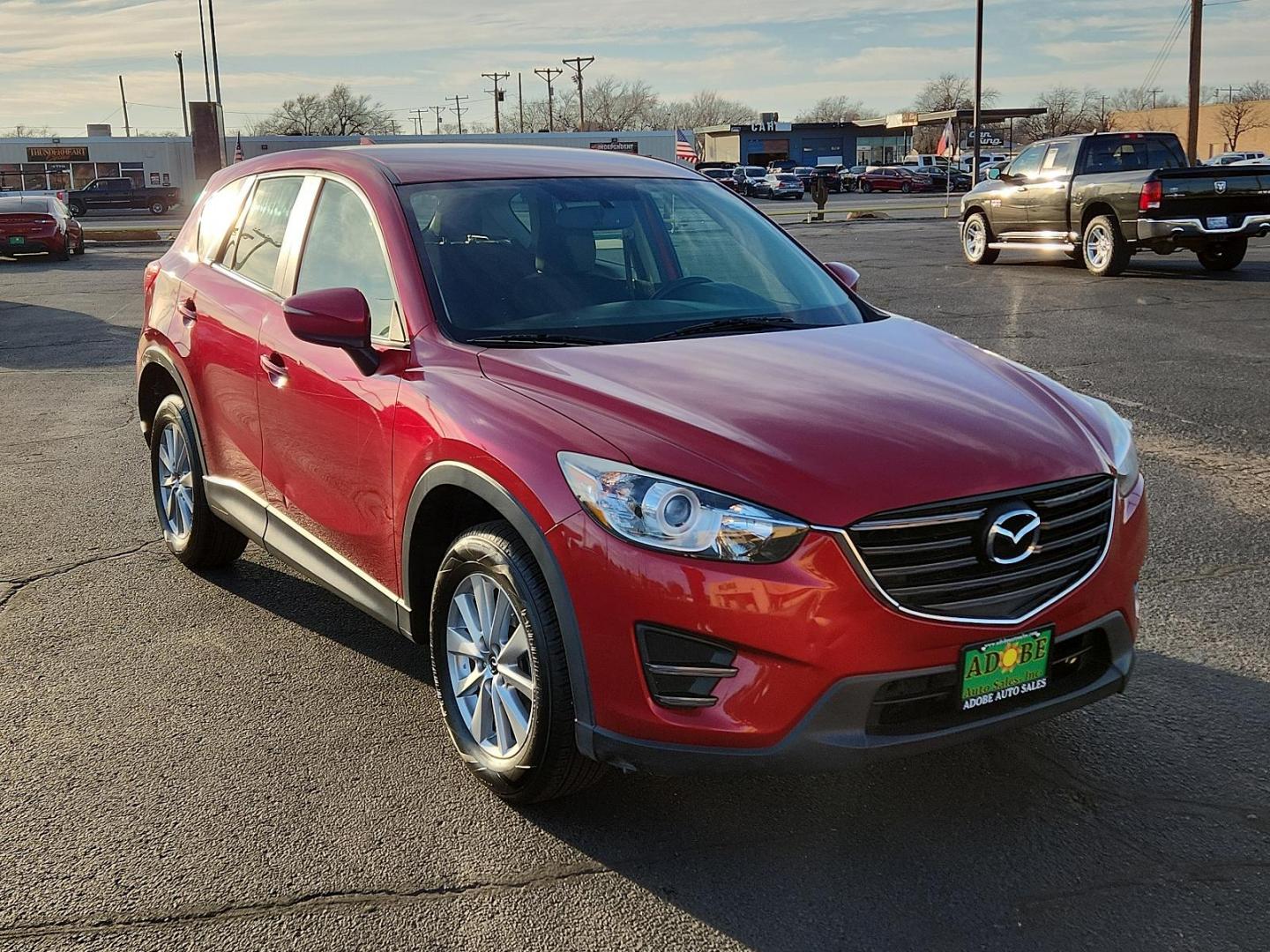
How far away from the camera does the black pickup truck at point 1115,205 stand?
15.8 metres

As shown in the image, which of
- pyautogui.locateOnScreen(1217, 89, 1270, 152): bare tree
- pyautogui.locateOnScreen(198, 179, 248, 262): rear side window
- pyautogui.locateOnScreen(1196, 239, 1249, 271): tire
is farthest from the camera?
pyautogui.locateOnScreen(1217, 89, 1270, 152): bare tree

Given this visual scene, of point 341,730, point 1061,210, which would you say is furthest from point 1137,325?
point 341,730

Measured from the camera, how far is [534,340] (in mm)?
3711

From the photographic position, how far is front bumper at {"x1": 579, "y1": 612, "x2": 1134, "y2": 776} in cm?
281

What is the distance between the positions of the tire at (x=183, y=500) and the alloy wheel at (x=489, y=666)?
1.93m

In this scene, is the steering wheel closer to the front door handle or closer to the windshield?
the windshield

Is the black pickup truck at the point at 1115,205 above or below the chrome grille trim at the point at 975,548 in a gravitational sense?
above

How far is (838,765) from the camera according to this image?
9.37ft

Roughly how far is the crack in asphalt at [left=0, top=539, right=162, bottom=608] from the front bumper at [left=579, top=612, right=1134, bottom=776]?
10.9 ft

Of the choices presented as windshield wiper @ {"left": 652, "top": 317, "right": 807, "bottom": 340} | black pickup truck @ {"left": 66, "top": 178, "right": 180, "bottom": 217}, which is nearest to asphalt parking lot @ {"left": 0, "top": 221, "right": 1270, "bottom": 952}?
windshield wiper @ {"left": 652, "top": 317, "right": 807, "bottom": 340}

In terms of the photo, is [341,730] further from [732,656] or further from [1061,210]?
[1061,210]

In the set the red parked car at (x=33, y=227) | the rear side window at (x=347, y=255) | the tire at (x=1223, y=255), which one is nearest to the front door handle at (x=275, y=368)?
the rear side window at (x=347, y=255)

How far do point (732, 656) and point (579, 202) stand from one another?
2.08 meters

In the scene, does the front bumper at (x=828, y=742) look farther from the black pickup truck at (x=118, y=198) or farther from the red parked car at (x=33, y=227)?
the black pickup truck at (x=118, y=198)
